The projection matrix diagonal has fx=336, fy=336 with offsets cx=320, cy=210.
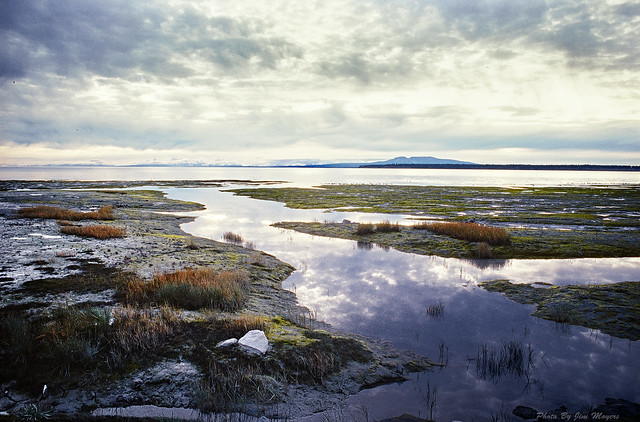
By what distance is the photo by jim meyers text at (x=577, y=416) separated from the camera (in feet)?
23.4

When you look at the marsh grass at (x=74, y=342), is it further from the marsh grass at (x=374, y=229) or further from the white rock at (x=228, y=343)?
the marsh grass at (x=374, y=229)

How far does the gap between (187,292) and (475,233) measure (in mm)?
21999

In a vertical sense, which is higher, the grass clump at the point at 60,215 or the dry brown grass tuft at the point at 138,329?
the grass clump at the point at 60,215

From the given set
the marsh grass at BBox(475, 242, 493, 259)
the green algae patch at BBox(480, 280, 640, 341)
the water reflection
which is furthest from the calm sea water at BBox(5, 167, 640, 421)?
the marsh grass at BBox(475, 242, 493, 259)

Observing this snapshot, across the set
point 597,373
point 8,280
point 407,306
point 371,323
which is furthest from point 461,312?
point 8,280

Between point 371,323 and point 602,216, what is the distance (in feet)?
137

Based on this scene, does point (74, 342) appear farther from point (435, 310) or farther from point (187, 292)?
point (435, 310)

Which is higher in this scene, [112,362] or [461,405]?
[112,362]

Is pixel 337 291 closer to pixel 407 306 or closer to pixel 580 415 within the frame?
pixel 407 306

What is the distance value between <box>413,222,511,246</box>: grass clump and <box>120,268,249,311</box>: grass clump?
19516mm

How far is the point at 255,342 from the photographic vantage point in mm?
9172

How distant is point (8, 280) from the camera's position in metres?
13.5

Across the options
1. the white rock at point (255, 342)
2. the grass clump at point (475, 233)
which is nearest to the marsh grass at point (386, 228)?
the grass clump at point (475, 233)

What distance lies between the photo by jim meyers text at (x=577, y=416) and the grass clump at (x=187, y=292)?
9.47 metres
